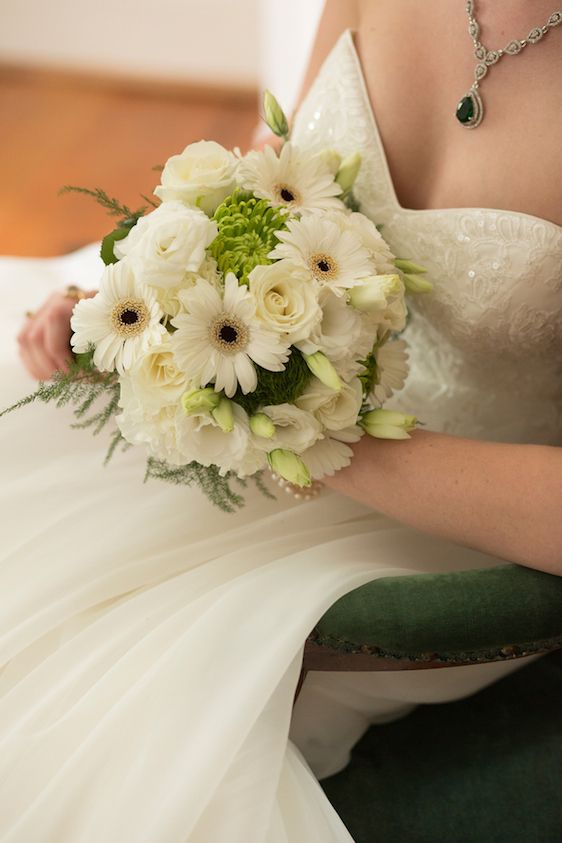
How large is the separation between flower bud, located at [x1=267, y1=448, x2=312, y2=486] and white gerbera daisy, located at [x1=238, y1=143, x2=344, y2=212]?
9.7 inches

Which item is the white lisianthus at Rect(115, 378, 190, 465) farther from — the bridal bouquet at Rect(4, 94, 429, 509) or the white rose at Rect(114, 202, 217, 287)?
the white rose at Rect(114, 202, 217, 287)

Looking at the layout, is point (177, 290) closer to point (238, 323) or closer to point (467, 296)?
point (238, 323)

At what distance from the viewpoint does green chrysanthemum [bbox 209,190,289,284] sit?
0.72 meters

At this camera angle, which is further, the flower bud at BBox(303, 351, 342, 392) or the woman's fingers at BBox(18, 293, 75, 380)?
the woman's fingers at BBox(18, 293, 75, 380)

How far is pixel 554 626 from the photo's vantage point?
79 cm

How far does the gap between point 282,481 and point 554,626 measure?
32 centimetres

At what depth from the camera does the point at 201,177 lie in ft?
2.50

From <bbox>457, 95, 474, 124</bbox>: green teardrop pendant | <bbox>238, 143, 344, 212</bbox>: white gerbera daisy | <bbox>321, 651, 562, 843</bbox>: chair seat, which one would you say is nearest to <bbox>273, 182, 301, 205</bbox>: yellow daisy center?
<bbox>238, 143, 344, 212</bbox>: white gerbera daisy

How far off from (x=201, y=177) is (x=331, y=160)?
0.69 feet

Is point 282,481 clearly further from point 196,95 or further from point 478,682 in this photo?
point 196,95

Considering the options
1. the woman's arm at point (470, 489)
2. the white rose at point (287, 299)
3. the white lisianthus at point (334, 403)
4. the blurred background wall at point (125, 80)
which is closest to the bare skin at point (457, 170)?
the woman's arm at point (470, 489)

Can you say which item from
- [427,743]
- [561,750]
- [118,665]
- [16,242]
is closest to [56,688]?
[118,665]

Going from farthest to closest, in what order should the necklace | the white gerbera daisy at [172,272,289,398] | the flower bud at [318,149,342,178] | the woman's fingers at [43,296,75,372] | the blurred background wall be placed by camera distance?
the blurred background wall < the woman's fingers at [43,296,75,372] < the necklace < the flower bud at [318,149,342,178] < the white gerbera daisy at [172,272,289,398]

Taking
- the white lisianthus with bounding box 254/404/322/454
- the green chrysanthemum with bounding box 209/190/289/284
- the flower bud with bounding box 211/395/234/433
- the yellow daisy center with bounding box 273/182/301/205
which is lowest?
the white lisianthus with bounding box 254/404/322/454
